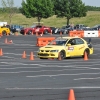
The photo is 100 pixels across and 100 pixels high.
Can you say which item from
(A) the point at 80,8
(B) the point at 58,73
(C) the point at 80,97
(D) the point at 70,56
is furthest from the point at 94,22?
(C) the point at 80,97

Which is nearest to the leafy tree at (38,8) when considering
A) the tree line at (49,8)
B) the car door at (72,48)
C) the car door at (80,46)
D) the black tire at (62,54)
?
the tree line at (49,8)

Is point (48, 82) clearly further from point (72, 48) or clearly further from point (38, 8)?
point (38, 8)

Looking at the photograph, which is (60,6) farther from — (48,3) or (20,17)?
(20,17)

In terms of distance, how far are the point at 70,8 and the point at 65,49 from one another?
61254 millimetres

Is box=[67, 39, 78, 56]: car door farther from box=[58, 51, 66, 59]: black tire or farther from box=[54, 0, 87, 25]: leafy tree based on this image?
box=[54, 0, 87, 25]: leafy tree

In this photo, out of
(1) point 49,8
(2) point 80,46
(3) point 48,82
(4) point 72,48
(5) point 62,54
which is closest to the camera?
(3) point 48,82

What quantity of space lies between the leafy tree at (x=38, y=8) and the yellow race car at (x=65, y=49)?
5640 centimetres

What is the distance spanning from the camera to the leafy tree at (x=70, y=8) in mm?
87000

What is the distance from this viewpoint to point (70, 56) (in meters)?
27.5

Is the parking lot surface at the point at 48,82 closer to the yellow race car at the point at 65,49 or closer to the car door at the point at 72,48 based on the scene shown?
the yellow race car at the point at 65,49

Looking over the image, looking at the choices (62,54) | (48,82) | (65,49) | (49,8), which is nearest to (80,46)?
(65,49)

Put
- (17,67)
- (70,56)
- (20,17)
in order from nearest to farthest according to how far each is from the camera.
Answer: (17,67) < (70,56) < (20,17)

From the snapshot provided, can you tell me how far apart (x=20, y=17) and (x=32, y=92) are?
9921 cm

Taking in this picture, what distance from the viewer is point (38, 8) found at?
280 feet
